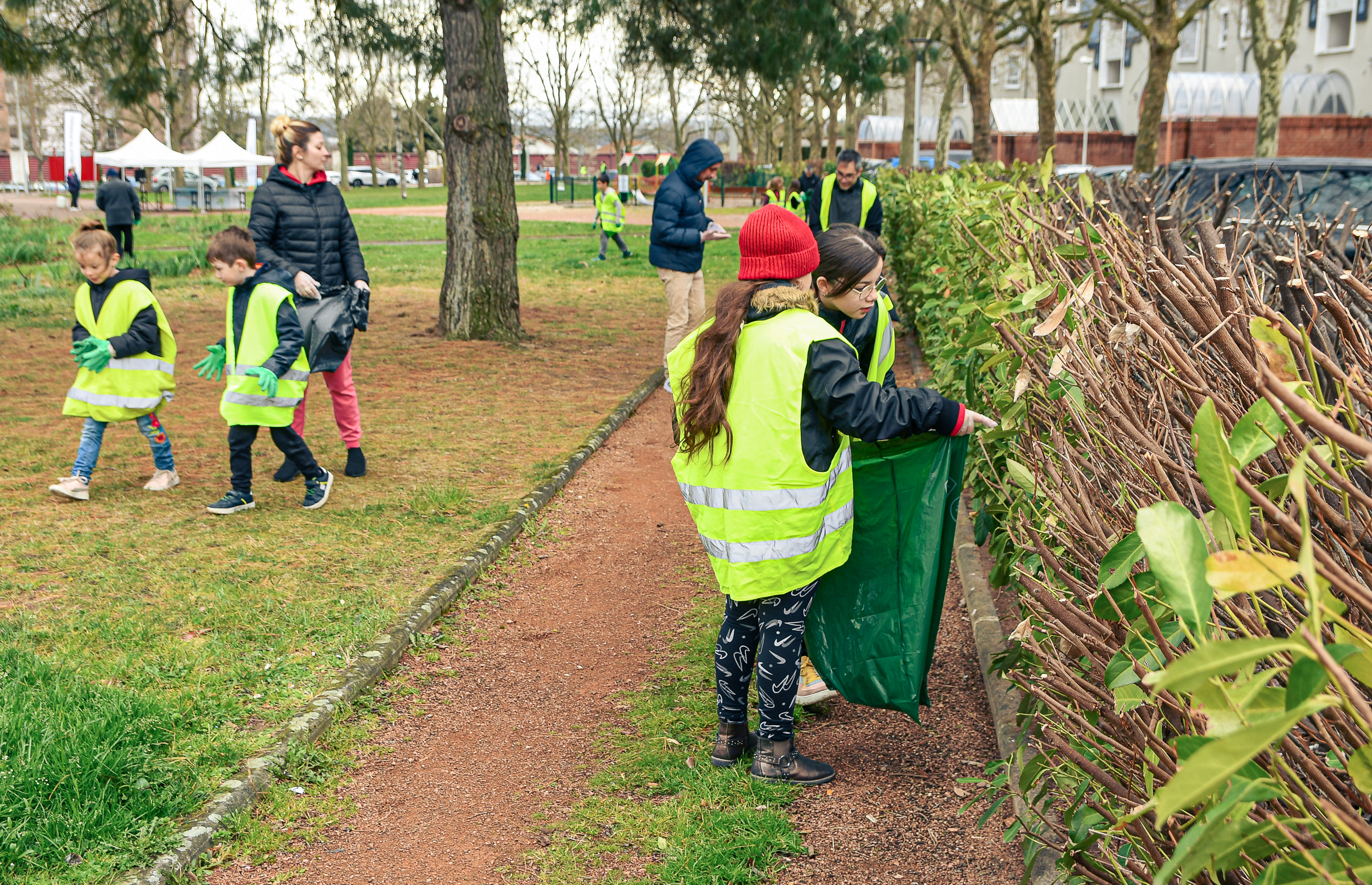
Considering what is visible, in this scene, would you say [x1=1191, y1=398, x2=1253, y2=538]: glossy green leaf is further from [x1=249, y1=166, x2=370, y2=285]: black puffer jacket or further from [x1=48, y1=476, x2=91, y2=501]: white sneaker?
[x1=48, y1=476, x2=91, y2=501]: white sneaker

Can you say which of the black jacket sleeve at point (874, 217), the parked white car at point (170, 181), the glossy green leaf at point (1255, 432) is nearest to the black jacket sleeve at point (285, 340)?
the glossy green leaf at point (1255, 432)

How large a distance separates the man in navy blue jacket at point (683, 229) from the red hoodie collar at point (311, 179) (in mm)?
2904

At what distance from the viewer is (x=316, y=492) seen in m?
6.18

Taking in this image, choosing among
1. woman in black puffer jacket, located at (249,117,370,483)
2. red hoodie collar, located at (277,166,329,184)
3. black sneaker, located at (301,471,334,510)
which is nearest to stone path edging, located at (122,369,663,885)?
black sneaker, located at (301,471,334,510)

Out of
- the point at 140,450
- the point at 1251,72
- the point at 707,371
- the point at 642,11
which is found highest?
the point at 1251,72

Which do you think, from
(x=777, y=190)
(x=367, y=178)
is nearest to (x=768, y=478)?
→ (x=777, y=190)

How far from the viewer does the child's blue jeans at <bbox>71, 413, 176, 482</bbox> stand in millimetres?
6254

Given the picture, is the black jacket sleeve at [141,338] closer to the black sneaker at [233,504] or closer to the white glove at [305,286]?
the white glove at [305,286]

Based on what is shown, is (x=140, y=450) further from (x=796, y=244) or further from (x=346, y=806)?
(x=796, y=244)

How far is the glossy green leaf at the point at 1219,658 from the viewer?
0.76m

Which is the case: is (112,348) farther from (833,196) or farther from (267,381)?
(833,196)

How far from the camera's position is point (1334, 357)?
252 cm

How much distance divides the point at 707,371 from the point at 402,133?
93059mm

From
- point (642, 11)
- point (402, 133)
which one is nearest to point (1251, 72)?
point (642, 11)
